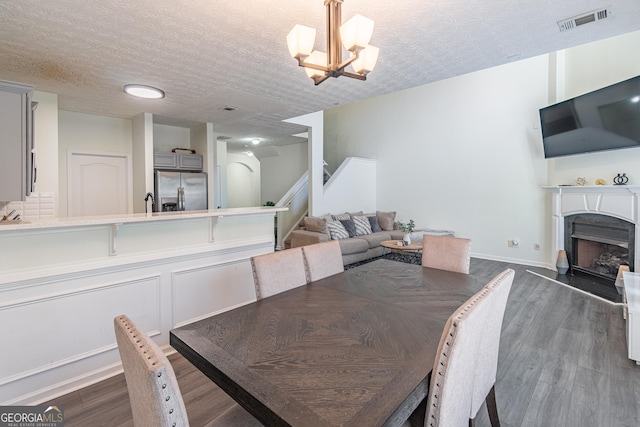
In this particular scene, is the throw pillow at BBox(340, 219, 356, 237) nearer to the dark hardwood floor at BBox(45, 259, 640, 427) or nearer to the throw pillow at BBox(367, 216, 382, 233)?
the throw pillow at BBox(367, 216, 382, 233)

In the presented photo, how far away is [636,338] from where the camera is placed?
2.28 meters

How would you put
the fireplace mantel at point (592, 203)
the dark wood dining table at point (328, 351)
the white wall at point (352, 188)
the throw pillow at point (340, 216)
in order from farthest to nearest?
the white wall at point (352, 188), the throw pillow at point (340, 216), the fireplace mantel at point (592, 203), the dark wood dining table at point (328, 351)

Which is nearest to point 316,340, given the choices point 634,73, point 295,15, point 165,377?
point 165,377

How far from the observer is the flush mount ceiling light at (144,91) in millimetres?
3273

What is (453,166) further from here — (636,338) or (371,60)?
(371,60)

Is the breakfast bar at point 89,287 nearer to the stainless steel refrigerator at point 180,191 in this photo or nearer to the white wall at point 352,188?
the stainless steel refrigerator at point 180,191

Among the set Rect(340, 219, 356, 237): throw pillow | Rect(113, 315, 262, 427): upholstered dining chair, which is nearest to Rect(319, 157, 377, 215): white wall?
Rect(340, 219, 356, 237): throw pillow

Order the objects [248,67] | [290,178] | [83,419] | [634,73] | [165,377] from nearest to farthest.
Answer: [165,377] → [83,419] → [248,67] → [634,73] → [290,178]

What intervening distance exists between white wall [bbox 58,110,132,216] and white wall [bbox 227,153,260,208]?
4551mm

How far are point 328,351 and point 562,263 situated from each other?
5166 mm

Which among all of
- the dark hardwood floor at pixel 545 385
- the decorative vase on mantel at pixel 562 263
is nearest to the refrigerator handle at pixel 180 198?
the dark hardwood floor at pixel 545 385

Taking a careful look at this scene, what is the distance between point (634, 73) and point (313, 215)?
5184 millimetres

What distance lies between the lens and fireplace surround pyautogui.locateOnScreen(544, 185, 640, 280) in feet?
13.1

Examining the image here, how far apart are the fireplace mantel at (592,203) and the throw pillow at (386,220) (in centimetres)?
286
